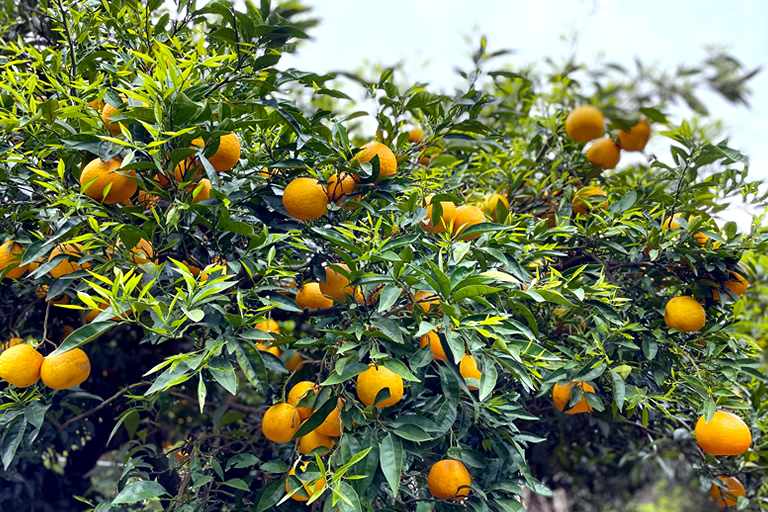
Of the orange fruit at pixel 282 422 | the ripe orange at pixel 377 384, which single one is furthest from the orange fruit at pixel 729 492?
the orange fruit at pixel 282 422

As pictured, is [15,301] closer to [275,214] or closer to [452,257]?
[275,214]

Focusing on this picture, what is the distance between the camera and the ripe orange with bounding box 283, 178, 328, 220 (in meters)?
1.34

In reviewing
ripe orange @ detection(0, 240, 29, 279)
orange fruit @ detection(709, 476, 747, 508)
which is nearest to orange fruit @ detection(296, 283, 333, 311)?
ripe orange @ detection(0, 240, 29, 279)

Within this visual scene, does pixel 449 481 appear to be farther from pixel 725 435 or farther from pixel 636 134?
pixel 636 134

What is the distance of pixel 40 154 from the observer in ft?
4.39

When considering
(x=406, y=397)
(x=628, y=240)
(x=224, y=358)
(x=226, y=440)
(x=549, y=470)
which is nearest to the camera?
(x=224, y=358)

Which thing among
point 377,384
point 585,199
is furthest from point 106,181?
point 585,199

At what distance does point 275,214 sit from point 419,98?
0.50 m

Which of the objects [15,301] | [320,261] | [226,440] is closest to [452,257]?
[320,261]

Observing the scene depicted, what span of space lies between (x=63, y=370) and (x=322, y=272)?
66cm

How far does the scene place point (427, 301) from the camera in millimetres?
1201

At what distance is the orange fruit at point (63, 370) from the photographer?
134 centimetres

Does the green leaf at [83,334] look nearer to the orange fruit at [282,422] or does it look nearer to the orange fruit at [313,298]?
the orange fruit at [282,422]

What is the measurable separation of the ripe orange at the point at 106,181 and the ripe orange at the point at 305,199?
346 mm
